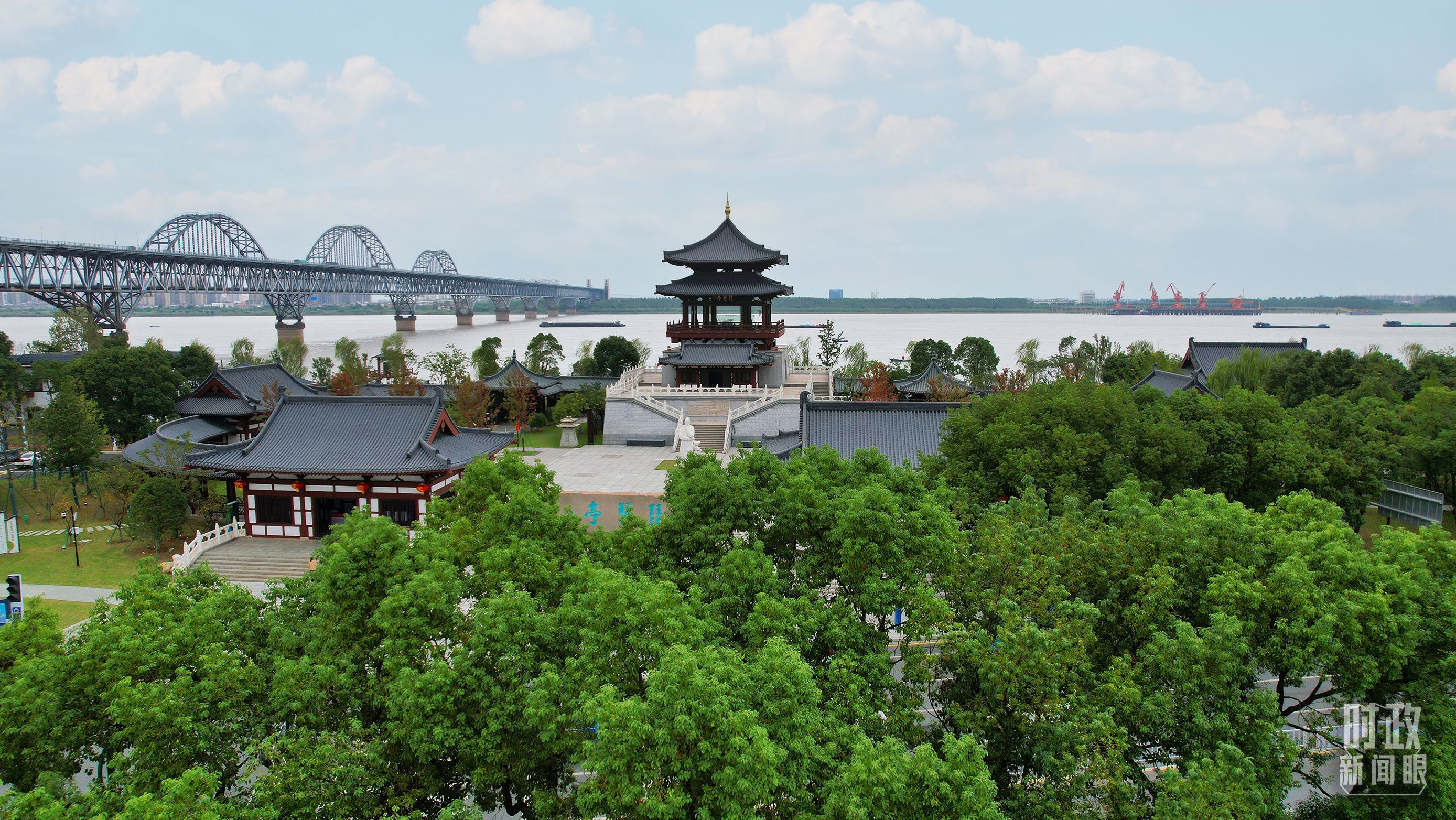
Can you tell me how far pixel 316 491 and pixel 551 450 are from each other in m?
15.0

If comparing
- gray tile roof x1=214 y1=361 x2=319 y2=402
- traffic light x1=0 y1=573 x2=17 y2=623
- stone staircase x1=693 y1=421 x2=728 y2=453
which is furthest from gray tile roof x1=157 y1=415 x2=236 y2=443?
stone staircase x1=693 y1=421 x2=728 y2=453

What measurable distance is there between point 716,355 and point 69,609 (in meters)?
31.1

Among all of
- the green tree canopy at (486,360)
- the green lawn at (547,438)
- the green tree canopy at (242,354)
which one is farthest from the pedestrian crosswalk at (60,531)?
the green tree canopy at (486,360)

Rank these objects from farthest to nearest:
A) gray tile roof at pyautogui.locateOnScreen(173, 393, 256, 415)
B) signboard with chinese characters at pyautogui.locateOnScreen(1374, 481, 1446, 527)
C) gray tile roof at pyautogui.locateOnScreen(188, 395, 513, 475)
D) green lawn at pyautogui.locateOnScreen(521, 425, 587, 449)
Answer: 1. green lawn at pyautogui.locateOnScreen(521, 425, 587, 449)
2. gray tile roof at pyautogui.locateOnScreen(173, 393, 256, 415)
3. gray tile roof at pyautogui.locateOnScreen(188, 395, 513, 475)
4. signboard with chinese characters at pyautogui.locateOnScreen(1374, 481, 1446, 527)

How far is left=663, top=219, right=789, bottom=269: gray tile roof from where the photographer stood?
4734 centimetres

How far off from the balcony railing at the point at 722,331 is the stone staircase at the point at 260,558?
2614cm

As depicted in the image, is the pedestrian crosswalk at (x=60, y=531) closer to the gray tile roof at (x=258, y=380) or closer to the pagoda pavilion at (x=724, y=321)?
the gray tile roof at (x=258, y=380)

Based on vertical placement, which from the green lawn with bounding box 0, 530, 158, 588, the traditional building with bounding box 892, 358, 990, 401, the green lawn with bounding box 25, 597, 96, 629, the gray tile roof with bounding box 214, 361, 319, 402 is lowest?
the green lawn with bounding box 25, 597, 96, 629

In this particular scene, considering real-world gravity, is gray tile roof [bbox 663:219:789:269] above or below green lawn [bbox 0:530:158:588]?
above

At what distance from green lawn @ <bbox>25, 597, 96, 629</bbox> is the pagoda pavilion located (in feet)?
92.4

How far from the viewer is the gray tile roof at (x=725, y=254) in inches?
1864

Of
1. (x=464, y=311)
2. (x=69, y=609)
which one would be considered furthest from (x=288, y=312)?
(x=69, y=609)

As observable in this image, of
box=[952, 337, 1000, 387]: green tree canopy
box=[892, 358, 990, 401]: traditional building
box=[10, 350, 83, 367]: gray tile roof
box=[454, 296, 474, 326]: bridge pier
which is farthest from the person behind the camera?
box=[454, 296, 474, 326]: bridge pier

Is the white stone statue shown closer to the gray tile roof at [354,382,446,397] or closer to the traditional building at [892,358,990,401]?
the traditional building at [892,358,990,401]
